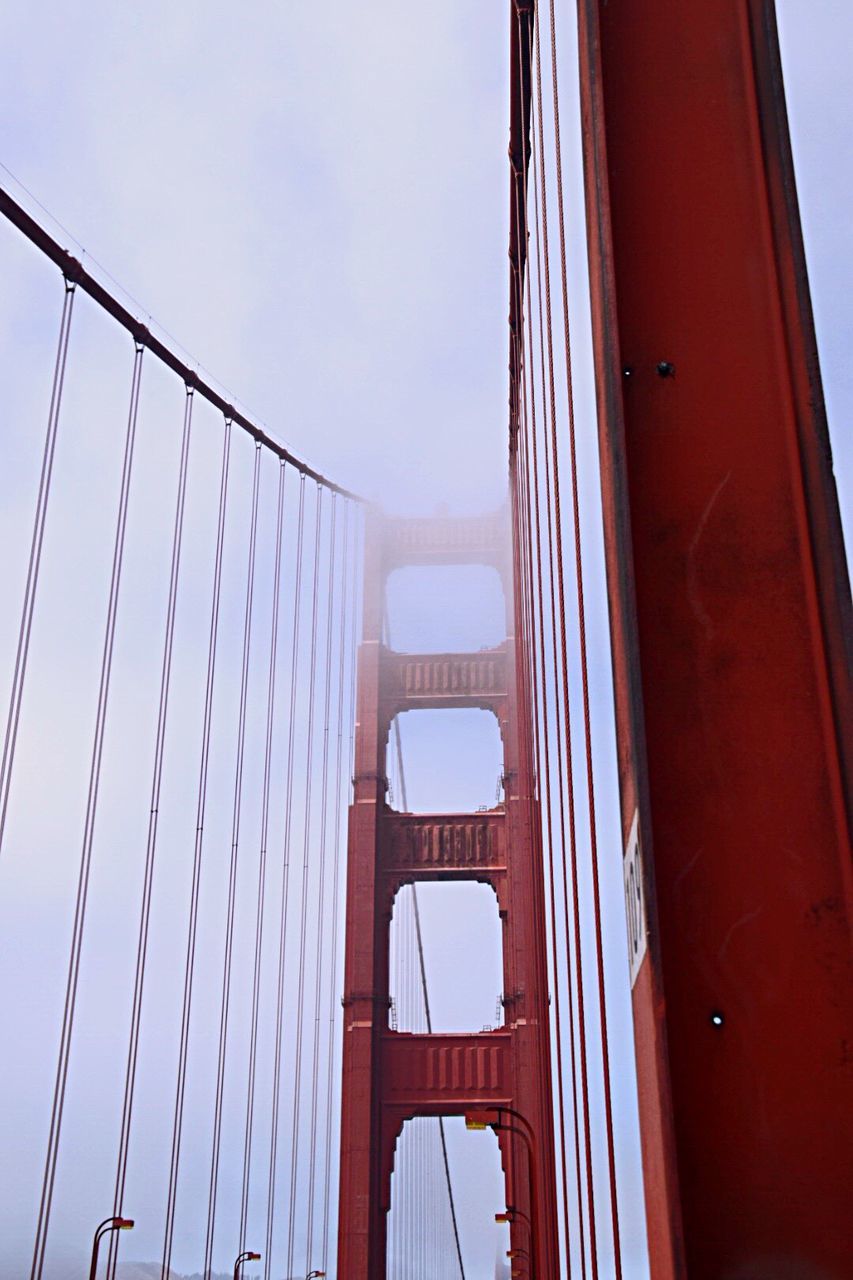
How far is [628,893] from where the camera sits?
2217mm

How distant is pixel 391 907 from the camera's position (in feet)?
59.3

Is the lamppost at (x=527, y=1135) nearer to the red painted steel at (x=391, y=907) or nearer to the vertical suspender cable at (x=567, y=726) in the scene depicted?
the red painted steel at (x=391, y=907)

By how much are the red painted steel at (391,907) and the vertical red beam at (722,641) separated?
534 inches

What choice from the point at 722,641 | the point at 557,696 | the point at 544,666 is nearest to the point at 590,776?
the point at 557,696

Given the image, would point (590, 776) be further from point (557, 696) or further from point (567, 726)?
point (557, 696)

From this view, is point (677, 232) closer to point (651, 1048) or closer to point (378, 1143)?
point (651, 1048)

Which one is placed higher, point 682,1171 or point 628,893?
point 628,893

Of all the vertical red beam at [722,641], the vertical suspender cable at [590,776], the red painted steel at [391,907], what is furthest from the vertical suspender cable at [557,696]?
the red painted steel at [391,907]

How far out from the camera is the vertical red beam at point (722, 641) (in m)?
1.94

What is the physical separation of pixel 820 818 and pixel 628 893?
331 mm

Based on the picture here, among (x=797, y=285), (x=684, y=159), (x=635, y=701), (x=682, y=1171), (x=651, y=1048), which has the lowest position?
(x=682, y=1171)

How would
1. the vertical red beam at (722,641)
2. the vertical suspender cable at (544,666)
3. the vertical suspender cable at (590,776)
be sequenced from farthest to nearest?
the vertical suspender cable at (544,666), the vertical suspender cable at (590,776), the vertical red beam at (722,641)

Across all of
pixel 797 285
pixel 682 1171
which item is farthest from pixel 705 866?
pixel 797 285

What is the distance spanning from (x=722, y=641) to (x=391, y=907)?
1627cm
